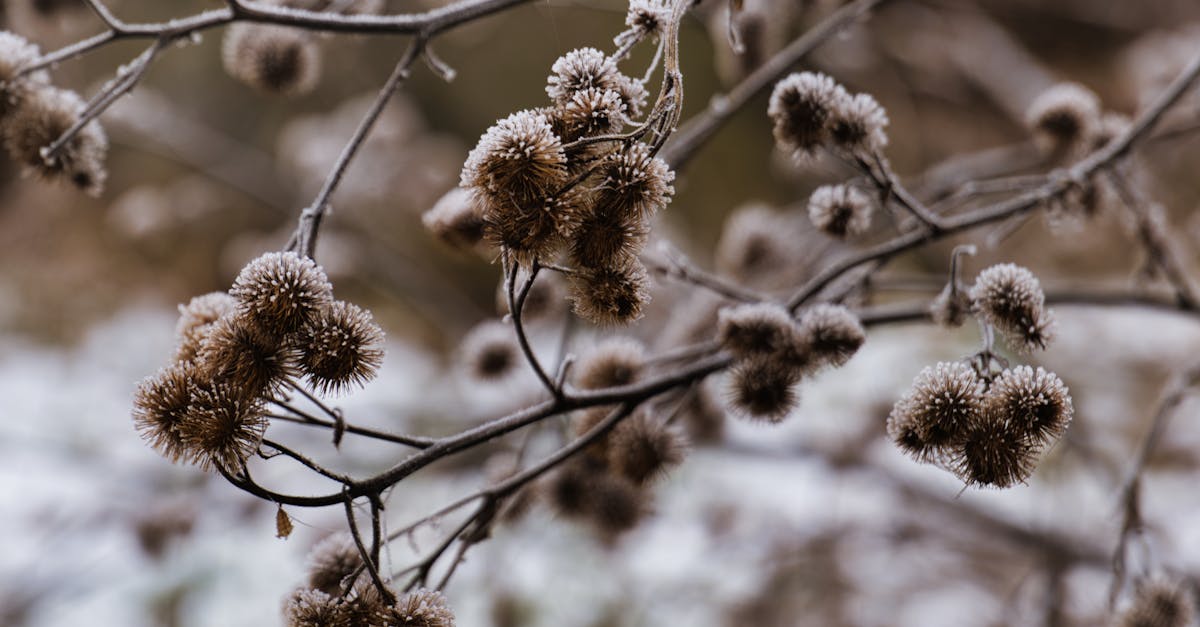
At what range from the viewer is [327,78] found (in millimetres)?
2127

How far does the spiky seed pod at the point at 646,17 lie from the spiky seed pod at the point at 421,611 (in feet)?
1.08

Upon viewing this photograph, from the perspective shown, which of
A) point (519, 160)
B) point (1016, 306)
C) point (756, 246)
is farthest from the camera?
point (756, 246)

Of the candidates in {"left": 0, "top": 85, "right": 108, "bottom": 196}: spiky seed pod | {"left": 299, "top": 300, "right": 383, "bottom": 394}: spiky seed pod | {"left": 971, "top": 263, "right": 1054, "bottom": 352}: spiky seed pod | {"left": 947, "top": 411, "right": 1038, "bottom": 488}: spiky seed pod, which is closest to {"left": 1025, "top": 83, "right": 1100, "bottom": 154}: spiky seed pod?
{"left": 971, "top": 263, "right": 1054, "bottom": 352}: spiky seed pod

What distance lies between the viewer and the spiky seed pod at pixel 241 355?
1.46 ft

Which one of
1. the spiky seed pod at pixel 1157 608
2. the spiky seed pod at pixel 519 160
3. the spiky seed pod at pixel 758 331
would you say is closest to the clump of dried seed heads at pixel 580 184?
the spiky seed pod at pixel 519 160

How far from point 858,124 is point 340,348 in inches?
13.6

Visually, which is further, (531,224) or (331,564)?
(331,564)

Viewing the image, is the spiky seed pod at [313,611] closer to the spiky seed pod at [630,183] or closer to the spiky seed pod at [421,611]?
the spiky seed pod at [421,611]

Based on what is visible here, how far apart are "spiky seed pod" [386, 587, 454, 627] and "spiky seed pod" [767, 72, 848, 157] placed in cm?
35

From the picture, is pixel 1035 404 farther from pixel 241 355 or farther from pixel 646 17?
pixel 241 355

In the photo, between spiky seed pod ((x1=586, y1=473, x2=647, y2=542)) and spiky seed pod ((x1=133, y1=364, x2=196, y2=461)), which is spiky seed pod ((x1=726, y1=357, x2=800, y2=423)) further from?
spiky seed pod ((x1=133, y1=364, x2=196, y2=461))

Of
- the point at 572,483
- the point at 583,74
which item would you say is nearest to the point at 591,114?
the point at 583,74

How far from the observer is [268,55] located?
2.40ft

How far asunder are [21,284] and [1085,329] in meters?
2.52
